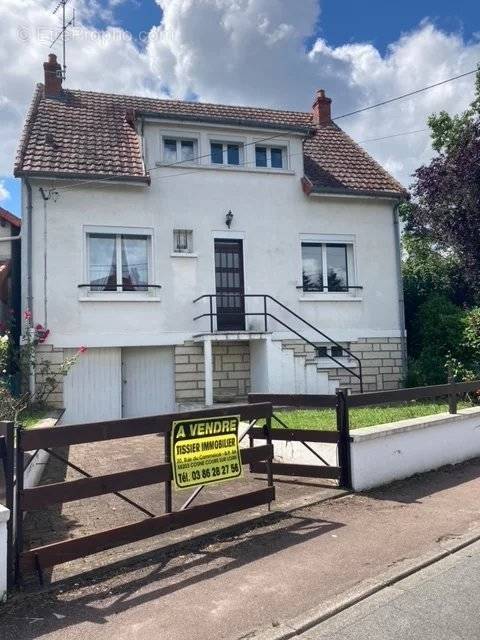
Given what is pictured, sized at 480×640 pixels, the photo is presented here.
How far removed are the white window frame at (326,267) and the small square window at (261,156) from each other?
232 cm

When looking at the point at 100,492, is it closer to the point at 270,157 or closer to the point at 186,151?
the point at 186,151

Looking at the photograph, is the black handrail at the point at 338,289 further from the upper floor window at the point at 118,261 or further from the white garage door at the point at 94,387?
the white garage door at the point at 94,387

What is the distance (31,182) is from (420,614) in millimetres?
12921

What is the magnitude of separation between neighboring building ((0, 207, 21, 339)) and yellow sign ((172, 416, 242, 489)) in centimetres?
999

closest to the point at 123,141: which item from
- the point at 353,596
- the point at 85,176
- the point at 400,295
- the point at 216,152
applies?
the point at 85,176

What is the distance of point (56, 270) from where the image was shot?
13828mm

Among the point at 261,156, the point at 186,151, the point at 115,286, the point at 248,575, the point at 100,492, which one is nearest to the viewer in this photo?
the point at 248,575

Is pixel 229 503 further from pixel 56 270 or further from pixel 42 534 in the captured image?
pixel 56 270

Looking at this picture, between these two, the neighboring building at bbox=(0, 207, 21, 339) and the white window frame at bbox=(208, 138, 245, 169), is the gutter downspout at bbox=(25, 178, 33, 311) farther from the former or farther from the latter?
the white window frame at bbox=(208, 138, 245, 169)

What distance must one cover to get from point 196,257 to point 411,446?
28.1 ft

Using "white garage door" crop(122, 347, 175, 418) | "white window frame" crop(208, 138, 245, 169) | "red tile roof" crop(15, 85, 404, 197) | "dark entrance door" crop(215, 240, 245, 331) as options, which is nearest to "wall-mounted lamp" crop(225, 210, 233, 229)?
"dark entrance door" crop(215, 240, 245, 331)

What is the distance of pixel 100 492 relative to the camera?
484 cm

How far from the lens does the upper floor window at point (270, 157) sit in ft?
52.6

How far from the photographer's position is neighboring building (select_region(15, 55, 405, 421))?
549 inches
